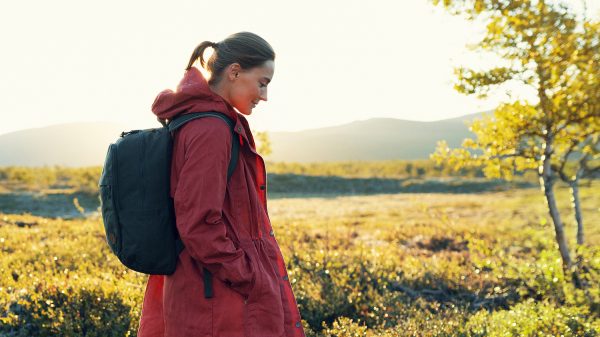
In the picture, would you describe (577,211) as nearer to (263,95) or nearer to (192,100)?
(263,95)

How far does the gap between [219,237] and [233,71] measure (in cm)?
80

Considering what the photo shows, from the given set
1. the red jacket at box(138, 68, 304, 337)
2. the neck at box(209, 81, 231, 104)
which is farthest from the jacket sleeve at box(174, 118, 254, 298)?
the neck at box(209, 81, 231, 104)

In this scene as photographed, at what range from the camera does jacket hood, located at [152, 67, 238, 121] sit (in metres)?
2.42

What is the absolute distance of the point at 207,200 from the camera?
7.36 ft

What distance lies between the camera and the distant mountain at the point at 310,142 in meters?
143

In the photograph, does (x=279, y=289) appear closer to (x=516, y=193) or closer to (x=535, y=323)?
(x=535, y=323)

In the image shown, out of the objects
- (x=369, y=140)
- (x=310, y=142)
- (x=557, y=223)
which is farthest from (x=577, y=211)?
(x=369, y=140)

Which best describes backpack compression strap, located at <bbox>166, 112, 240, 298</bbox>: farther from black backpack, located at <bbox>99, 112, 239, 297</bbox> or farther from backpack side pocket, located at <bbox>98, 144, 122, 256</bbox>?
backpack side pocket, located at <bbox>98, 144, 122, 256</bbox>

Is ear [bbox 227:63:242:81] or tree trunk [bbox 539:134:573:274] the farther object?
tree trunk [bbox 539:134:573:274]

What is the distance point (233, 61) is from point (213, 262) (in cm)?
94

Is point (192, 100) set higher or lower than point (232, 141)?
higher

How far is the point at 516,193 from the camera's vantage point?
23250mm

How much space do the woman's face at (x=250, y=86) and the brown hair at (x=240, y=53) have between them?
30 millimetres

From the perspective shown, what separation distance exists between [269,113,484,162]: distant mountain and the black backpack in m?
131
